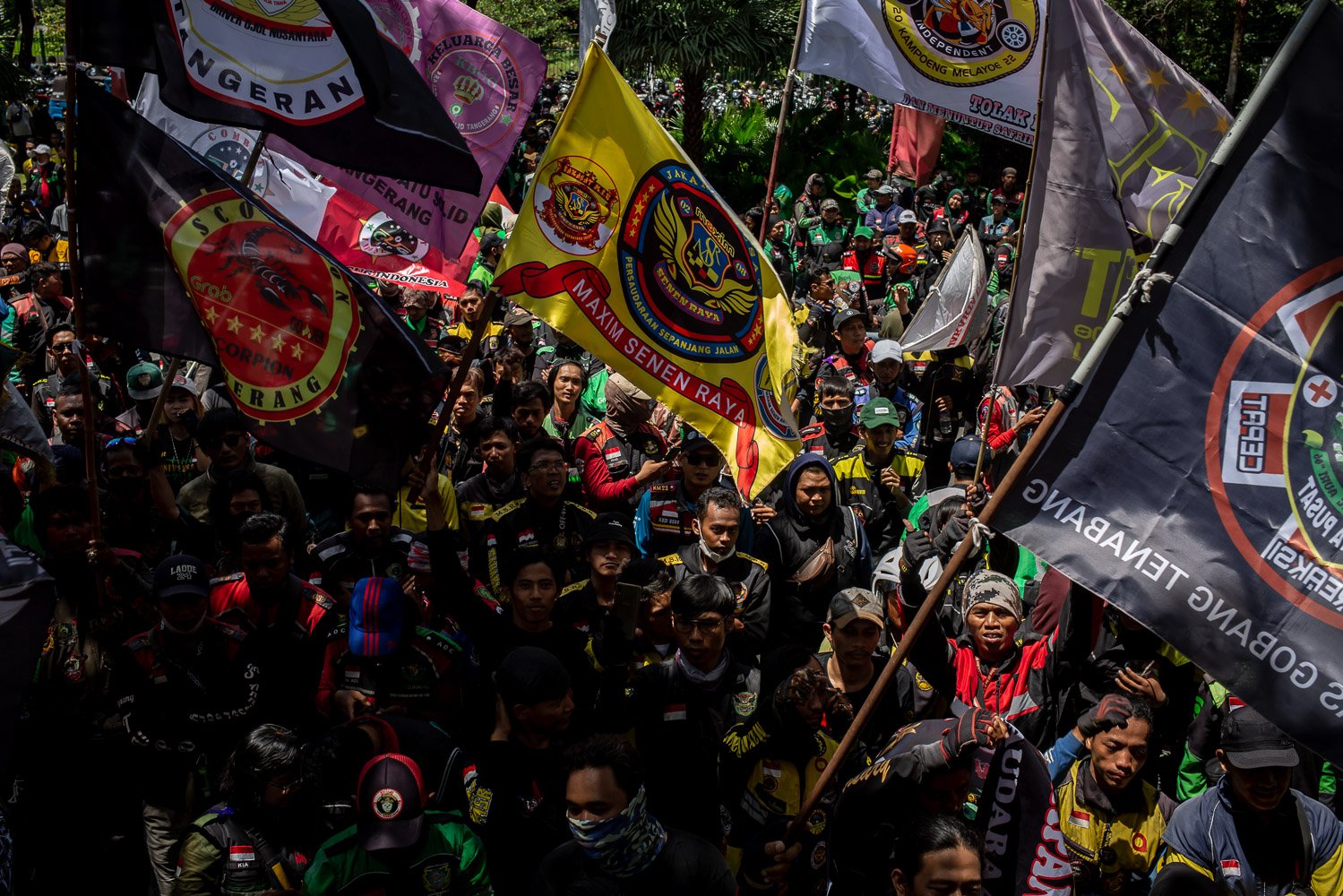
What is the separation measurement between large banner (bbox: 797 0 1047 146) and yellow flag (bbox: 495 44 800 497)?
289 cm

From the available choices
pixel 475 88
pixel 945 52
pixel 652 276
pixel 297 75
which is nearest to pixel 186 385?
pixel 475 88

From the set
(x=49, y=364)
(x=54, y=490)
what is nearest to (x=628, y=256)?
(x=54, y=490)

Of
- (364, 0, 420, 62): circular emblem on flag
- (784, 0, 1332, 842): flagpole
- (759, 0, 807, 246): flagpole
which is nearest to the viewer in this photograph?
(784, 0, 1332, 842): flagpole

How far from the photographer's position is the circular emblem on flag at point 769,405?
5.95 metres

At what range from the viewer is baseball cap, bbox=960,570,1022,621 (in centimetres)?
569

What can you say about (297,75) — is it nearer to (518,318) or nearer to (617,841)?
(617,841)

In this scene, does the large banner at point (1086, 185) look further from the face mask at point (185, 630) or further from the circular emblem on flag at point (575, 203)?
the face mask at point (185, 630)

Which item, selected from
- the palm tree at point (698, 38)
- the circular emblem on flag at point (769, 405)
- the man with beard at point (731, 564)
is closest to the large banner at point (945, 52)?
the circular emblem on flag at point (769, 405)

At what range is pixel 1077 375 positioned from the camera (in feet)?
12.7

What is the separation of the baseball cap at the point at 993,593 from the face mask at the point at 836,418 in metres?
3.26

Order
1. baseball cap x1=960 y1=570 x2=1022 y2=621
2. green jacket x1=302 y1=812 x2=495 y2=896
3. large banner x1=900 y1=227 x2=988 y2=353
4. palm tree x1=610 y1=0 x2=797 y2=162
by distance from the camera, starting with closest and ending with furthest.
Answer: green jacket x1=302 y1=812 x2=495 y2=896, baseball cap x1=960 y1=570 x2=1022 y2=621, large banner x1=900 y1=227 x2=988 y2=353, palm tree x1=610 y1=0 x2=797 y2=162

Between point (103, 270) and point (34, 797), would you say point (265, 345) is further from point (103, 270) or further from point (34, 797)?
point (34, 797)

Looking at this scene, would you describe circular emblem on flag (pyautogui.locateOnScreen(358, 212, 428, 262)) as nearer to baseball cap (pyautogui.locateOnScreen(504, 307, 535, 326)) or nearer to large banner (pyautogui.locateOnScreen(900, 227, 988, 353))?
baseball cap (pyautogui.locateOnScreen(504, 307, 535, 326))

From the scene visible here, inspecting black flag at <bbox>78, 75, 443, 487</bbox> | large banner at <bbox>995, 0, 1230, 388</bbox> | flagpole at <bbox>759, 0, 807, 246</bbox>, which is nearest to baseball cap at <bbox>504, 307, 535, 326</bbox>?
flagpole at <bbox>759, 0, 807, 246</bbox>
